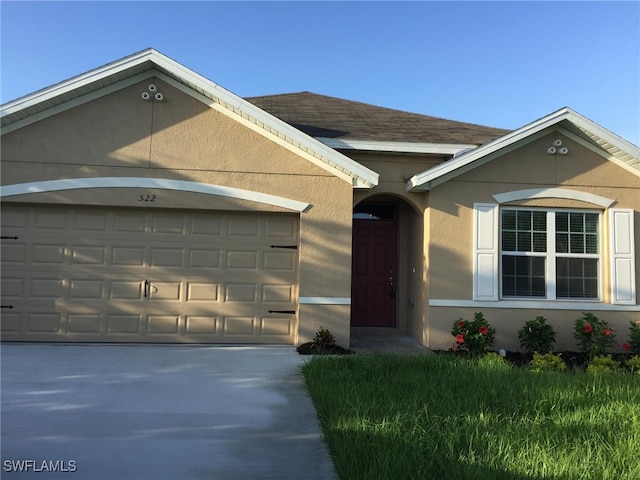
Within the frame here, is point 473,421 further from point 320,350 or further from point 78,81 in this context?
point 78,81

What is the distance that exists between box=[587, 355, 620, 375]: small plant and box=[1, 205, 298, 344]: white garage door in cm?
468

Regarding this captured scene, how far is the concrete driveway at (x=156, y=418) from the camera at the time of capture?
3.73 meters

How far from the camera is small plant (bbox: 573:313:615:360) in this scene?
8.01 metres

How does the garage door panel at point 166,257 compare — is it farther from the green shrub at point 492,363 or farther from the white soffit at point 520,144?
the green shrub at point 492,363

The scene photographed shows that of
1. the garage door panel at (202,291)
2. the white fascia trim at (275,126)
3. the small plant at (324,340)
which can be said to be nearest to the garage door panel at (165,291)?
the garage door panel at (202,291)

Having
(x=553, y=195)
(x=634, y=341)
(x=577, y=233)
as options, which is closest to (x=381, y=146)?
(x=553, y=195)

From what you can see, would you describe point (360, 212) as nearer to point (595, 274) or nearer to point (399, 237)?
point (399, 237)

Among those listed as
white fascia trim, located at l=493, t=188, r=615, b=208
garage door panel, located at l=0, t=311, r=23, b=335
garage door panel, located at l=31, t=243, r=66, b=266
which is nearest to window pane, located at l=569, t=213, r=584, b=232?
white fascia trim, located at l=493, t=188, r=615, b=208

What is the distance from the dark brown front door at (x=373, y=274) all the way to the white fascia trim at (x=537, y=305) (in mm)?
1647

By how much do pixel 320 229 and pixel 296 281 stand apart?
1.03m

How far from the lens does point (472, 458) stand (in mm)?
3674

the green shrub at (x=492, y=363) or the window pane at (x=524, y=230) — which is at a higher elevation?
the window pane at (x=524, y=230)

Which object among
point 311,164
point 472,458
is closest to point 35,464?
point 472,458

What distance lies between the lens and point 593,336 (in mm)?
8102
